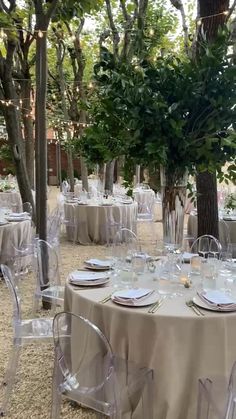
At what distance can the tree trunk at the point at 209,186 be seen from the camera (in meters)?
4.38

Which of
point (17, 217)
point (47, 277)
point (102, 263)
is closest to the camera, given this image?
point (102, 263)

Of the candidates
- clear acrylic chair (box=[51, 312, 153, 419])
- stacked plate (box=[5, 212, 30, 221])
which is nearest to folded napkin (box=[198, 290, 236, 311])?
clear acrylic chair (box=[51, 312, 153, 419])

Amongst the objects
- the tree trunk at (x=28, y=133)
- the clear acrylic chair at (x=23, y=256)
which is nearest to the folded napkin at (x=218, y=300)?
the clear acrylic chair at (x=23, y=256)

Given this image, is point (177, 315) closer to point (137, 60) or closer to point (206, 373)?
point (206, 373)

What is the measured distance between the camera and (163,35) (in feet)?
29.5

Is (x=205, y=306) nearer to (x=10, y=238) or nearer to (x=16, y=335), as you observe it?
(x=16, y=335)

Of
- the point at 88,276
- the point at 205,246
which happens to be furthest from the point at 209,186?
the point at 88,276

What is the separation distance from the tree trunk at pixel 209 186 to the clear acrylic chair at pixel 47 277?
64.9 inches

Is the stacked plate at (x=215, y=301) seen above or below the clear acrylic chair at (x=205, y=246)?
below

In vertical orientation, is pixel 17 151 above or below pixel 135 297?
above

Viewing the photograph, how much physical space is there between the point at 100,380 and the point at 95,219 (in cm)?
546

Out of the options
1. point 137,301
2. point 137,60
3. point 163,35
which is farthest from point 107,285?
point 163,35

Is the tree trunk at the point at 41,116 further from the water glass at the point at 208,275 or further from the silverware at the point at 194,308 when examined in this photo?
the silverware at the point at 194,308

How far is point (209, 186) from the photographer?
4.84 m
